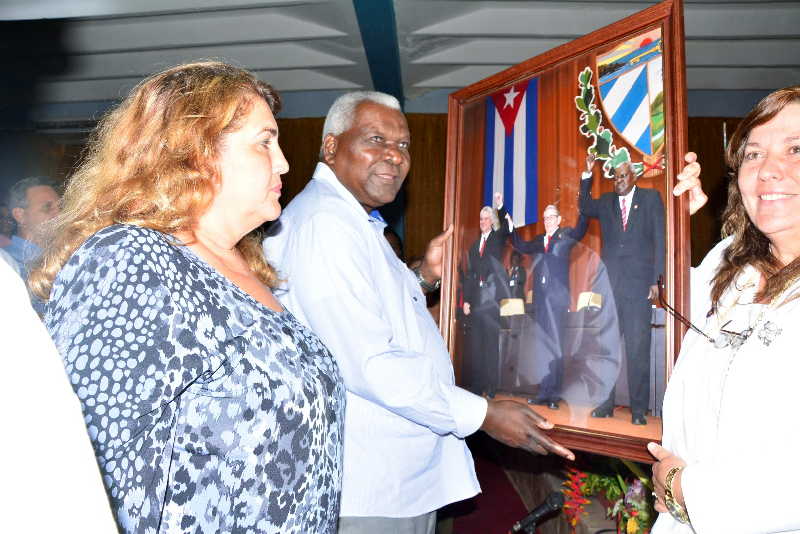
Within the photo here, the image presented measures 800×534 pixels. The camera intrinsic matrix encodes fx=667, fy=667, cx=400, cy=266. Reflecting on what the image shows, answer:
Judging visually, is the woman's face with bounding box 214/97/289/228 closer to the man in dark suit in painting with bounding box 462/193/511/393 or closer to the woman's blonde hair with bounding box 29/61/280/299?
the woman's blonde hair with bounding box 29/61/280/299

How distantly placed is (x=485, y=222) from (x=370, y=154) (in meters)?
0.47

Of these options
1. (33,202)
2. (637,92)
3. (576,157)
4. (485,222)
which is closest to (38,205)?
(33,202)

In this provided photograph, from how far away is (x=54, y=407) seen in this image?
43 centimetres

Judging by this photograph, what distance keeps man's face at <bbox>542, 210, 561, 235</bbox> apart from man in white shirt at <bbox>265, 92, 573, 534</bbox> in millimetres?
469

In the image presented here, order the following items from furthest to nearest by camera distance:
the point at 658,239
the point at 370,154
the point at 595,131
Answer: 1. the point at 370,154
2. the point at 595,131
3. the point at 658,239

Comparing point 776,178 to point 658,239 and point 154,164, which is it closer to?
point 658,239

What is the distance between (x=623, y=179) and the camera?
178 cm

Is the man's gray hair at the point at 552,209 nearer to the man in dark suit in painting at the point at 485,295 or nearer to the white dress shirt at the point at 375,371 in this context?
the man in dark suit in painting at the point at 485,295

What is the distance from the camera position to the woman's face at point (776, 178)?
4.92 feet

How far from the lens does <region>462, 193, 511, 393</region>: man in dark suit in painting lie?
7.20 ft

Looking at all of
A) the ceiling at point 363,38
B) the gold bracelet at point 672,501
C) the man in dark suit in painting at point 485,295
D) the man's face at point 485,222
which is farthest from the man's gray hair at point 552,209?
the ceiling at point 363,38

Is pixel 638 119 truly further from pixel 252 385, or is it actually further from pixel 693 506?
pixel 252 385

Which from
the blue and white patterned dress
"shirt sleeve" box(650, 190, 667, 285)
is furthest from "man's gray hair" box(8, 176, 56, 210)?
"shirt sleeve" box(650, 190, 667, 285)

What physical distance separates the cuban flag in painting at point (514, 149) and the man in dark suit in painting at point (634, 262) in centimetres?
34
